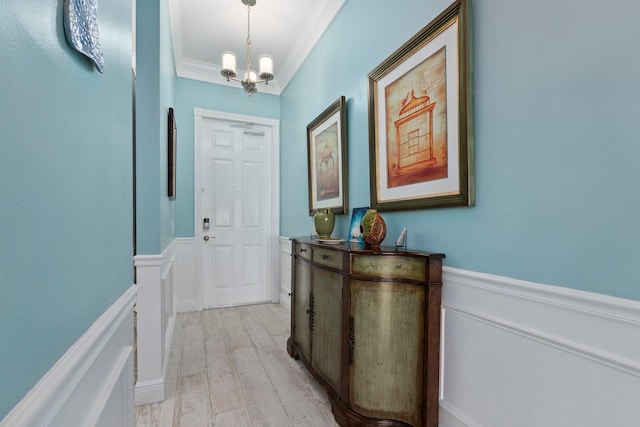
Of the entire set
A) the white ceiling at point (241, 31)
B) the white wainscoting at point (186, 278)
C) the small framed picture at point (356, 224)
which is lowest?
the white wainscoting at point (186, 278)

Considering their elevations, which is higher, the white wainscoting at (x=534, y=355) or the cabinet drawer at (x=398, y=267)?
the cabinet drawer at (x=398, y=267)

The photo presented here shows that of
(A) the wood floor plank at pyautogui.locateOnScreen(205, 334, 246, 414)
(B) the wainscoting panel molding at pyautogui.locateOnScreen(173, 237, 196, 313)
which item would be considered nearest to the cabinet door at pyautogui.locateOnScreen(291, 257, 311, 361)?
(A) the wood floor plank at pyautogui.locateOnScreen(205, 334, 246, 414)

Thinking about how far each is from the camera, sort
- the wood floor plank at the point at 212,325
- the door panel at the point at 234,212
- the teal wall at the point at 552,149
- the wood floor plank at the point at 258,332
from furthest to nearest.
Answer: the door panel at the point at 234,212
the wood floor plank at the point at 212,325
the wood floor plank at the point at 258,332
the teal wall at the point at 552,149

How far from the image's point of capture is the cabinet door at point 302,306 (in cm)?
209

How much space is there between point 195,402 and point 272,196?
2.59 meters

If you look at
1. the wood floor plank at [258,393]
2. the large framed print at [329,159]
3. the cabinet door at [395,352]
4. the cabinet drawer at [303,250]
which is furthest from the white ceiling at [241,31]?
the wood floor plank at [258,393]

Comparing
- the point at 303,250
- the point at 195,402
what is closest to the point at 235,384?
the point at 195,402

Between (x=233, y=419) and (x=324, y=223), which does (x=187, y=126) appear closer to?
(x=324, y=223)

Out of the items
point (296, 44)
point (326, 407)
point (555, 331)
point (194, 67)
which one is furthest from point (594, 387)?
point (194, 67)

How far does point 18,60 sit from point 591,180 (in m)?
1.36

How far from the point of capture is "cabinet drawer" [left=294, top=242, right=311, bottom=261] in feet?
6.89

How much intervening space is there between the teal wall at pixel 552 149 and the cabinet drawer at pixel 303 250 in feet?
2.57

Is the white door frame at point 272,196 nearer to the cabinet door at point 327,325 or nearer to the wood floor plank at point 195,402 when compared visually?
the wood floor plank at point 195,402

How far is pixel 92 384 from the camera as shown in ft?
2.22
